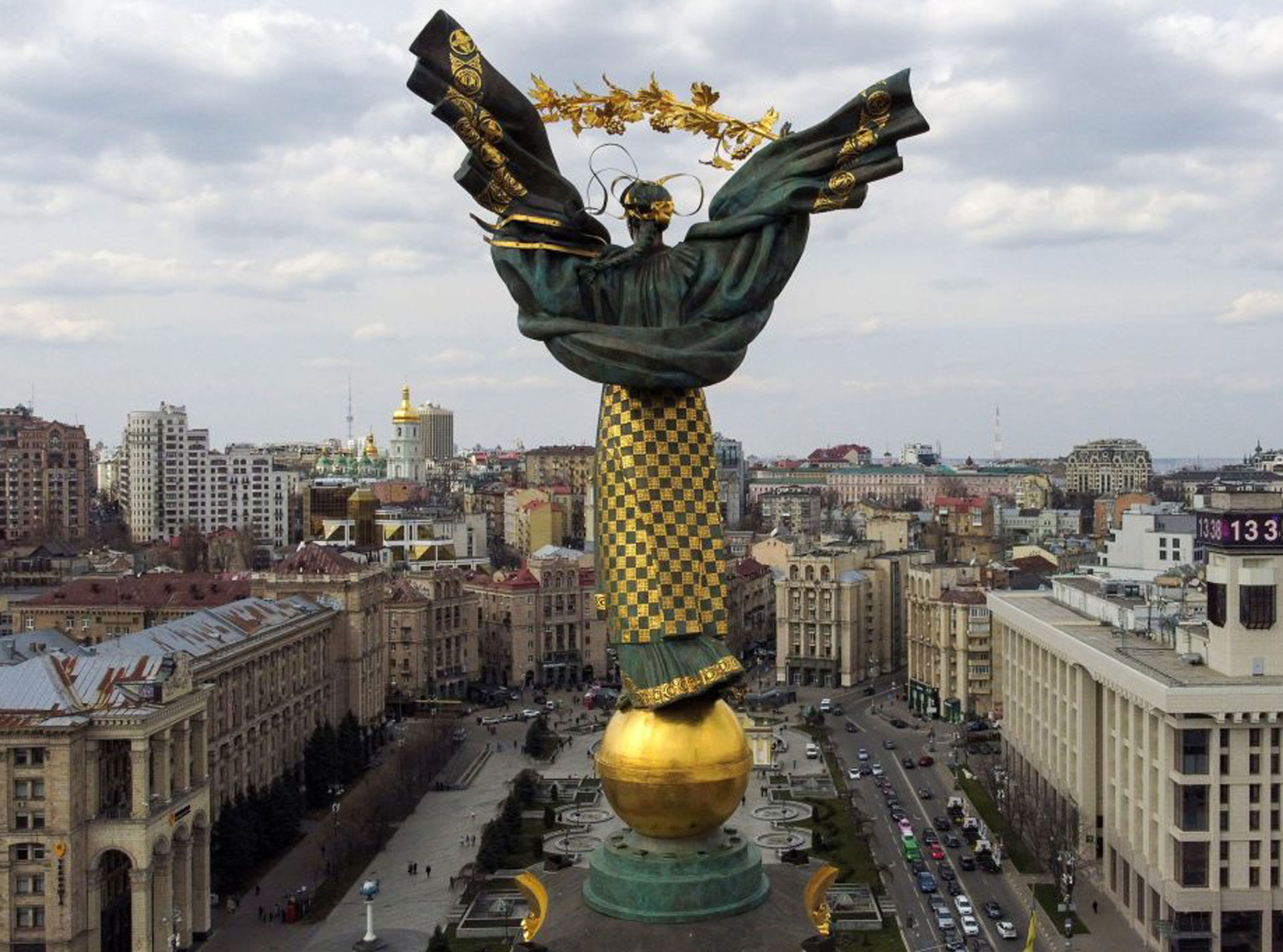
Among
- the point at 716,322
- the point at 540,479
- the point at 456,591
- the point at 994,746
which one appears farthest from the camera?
the point at 540,479

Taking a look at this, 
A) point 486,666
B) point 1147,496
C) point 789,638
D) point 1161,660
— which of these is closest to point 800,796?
point 1161,660

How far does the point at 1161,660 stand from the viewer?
150ft

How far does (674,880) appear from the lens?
19.1 m

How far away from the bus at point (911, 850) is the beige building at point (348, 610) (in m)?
30.0

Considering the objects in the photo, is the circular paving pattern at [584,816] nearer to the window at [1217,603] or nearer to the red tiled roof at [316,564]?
the red tiled roof at [316,564]

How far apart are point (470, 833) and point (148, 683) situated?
1793cm

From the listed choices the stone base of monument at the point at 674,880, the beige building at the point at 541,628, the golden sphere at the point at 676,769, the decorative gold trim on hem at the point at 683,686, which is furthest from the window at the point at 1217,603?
the beige building at the point at 541,628

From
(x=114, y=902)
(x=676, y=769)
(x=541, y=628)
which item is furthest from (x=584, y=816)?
(x=676, y=769)

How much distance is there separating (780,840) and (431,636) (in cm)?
3941

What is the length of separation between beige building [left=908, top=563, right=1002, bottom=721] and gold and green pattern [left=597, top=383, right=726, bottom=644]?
205 feet

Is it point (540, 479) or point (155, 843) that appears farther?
point (540, 479)

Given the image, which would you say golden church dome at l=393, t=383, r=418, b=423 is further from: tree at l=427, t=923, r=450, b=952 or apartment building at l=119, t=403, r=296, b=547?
tree at l=427, t=923, r=450, b=952

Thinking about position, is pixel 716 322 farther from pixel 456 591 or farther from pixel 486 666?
pixel 486 666

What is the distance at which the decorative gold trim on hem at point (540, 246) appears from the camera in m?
19.7
